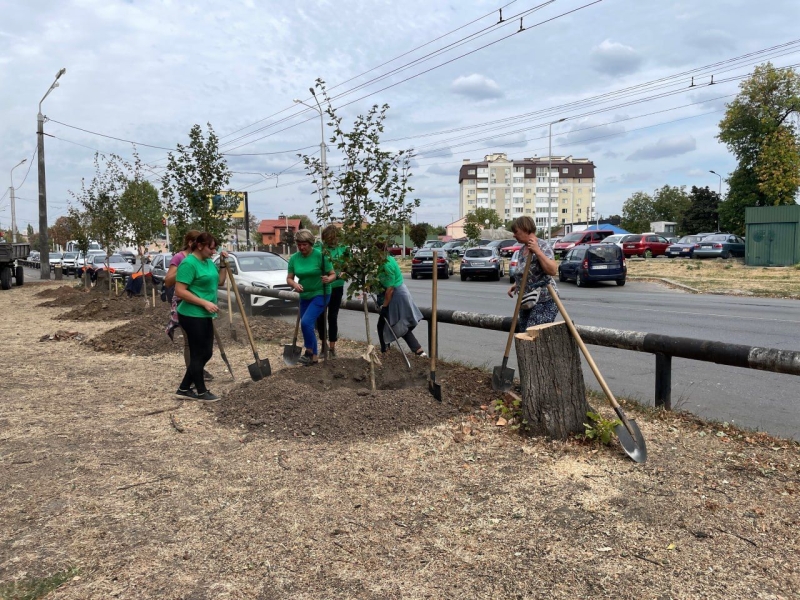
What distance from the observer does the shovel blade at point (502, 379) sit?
5480mm

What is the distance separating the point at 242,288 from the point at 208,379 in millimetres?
4635

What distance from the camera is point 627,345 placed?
545 cm

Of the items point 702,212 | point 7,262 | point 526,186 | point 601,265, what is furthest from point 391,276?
point 526,186

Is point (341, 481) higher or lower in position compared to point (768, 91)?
lower

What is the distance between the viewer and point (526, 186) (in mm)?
139375

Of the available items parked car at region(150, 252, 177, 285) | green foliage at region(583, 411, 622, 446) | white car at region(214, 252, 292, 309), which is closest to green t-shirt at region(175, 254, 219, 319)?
green foliage at region(583, 411, 622, 446)

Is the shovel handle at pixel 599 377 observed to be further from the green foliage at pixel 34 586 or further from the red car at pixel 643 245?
the red car at pixel 643 245

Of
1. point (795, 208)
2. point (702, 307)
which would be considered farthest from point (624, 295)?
point (795, 208)

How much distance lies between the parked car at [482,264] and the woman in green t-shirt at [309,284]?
22713 mm

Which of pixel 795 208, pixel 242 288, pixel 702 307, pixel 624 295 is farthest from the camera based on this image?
pixel 795 208

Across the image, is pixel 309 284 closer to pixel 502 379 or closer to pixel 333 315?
pixel 333 315

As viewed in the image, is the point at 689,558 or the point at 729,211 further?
the point at 729,211

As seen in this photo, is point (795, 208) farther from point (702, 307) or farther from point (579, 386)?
point (579, 386)

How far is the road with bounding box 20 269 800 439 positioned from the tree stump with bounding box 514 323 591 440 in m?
1.46
